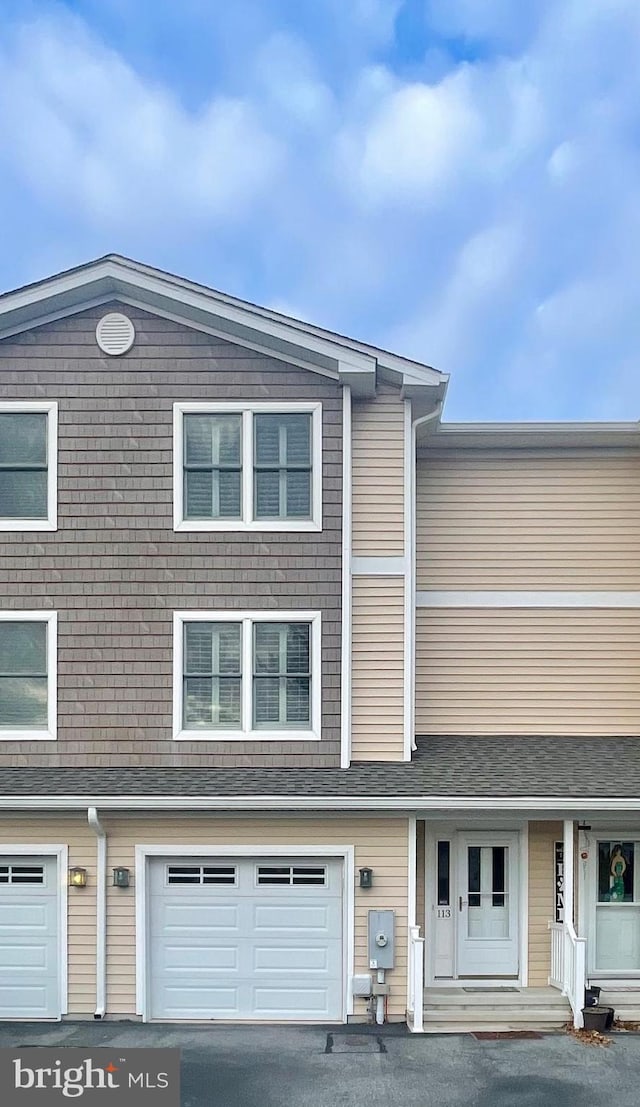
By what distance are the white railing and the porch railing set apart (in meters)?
1.61

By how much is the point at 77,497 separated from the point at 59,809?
A: 11.7ft

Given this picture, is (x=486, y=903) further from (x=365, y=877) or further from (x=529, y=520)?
Result: (x=529, y=520)

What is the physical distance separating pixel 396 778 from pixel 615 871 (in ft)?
9.80

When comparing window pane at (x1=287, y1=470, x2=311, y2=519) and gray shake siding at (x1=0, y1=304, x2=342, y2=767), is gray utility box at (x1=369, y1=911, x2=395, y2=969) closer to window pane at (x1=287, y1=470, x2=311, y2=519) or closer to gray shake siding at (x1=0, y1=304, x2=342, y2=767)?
gray shake siding at (x1=0, y1=304, x2=342, y2=767)

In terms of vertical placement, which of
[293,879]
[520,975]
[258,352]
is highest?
[258,352]

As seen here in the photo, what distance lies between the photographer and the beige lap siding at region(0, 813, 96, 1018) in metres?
10.3

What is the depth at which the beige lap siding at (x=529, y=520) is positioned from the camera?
41.1ft

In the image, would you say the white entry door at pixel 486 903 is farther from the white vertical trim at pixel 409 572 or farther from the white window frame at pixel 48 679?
the white window frame at pixel 48 679

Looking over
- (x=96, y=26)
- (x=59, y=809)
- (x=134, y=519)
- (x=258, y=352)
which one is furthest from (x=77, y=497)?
(x=96, y=26)

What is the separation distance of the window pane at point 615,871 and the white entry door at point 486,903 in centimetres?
100

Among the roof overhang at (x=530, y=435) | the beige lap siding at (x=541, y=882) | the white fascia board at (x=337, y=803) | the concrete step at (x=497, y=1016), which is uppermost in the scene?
the roof overhang at (x=530, y=435)

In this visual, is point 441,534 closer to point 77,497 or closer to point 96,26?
point 77,497

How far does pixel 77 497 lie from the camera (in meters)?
11.1

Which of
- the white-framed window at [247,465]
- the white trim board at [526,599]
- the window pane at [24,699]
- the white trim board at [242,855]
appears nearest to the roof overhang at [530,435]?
the white-framed window at [247,465]
